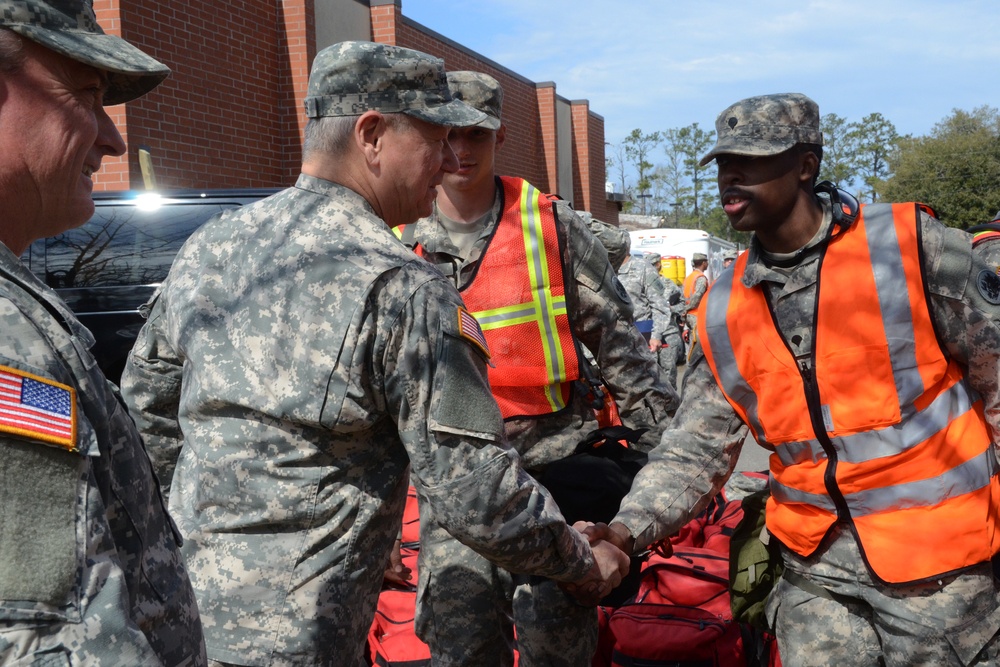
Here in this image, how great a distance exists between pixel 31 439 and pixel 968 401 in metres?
2.50

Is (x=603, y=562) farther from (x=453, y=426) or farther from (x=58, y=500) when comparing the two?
(x=58, y=500)

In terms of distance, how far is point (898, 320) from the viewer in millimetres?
2680

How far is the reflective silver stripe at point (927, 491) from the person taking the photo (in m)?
2.66

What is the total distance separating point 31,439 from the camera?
1089 millimetres

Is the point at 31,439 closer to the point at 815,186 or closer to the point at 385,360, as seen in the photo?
the point at 385,360

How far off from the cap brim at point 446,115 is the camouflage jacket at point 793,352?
109 centimetres

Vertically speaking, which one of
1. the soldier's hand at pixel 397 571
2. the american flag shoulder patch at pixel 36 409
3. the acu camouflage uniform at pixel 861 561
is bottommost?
the soldier's hand at pixel 397 571

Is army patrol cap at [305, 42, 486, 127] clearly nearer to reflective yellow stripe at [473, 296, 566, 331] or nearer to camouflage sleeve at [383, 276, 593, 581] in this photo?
camouflage sleeve at [383, 276, 593, 581]

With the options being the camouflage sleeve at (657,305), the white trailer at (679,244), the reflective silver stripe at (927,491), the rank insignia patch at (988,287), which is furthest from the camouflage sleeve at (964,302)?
the white trailer at (679,244)

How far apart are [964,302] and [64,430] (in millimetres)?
2343

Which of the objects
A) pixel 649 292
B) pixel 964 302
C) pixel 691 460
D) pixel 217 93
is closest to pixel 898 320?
pixel 964 302

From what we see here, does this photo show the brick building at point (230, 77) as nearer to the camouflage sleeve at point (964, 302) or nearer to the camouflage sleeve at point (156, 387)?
the camouflage sleeve at point (156, 387)

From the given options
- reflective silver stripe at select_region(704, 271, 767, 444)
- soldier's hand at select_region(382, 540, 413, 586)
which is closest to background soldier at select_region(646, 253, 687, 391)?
soldier's hand at select_region(382, 540, 413, 586)

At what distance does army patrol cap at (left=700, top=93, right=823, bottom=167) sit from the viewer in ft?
9.67
